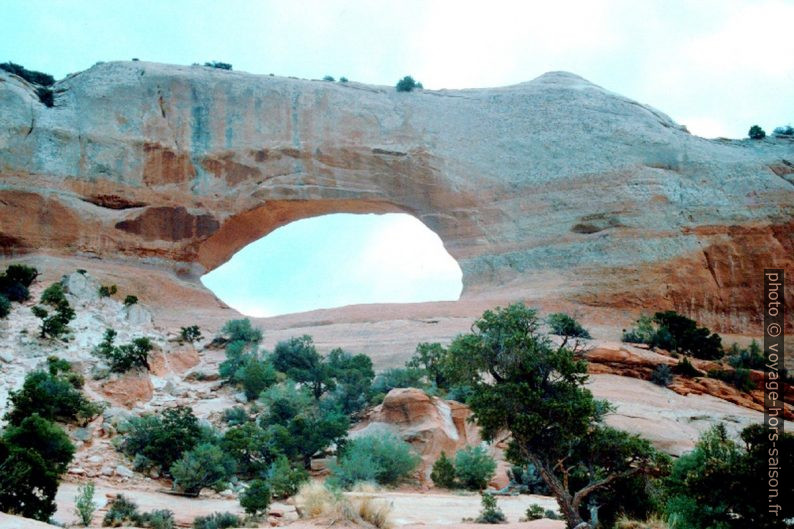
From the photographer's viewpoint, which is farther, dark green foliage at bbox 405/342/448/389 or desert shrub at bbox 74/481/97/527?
dark green foliage at bbox 405/342/448/389

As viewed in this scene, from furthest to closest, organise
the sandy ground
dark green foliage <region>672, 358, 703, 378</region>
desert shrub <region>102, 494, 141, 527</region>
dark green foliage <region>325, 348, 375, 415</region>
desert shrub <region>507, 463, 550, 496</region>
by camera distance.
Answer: dark green foliage <region>672, 358, 703, 378</region>
dark green foliage <region>325, 348, 375, 415</region>
desert shrub <region>507, 463, 550, 496</region>
the sandy ground
desert shrub <region>102, 494, 141, 527</region>

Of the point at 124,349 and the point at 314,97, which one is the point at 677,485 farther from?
the point at 314,97

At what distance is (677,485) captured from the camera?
10031mm

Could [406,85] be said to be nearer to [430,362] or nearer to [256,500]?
[430,362]

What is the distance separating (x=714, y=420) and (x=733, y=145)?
22.3 meters

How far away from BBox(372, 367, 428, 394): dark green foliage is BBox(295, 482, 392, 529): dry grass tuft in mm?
10654

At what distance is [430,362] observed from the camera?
23.8m

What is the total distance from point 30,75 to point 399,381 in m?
27.2

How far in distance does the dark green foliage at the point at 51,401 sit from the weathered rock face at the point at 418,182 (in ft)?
47.2

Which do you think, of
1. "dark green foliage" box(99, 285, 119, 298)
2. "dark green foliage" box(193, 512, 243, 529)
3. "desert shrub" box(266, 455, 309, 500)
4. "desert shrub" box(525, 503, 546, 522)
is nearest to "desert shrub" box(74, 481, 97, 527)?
"dark green foliage" box(193, 512, 243, 529)

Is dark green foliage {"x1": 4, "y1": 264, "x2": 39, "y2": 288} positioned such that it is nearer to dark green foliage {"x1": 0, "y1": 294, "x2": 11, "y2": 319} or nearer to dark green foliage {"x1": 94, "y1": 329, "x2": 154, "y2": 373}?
dark green foliage {"x1": 0, "y1": 294, "x2": 11, "y2": 319}

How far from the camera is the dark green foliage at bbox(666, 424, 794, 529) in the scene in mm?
8406

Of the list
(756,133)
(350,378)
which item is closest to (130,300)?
(350,378)

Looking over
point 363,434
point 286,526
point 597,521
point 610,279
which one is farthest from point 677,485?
point 610,279
